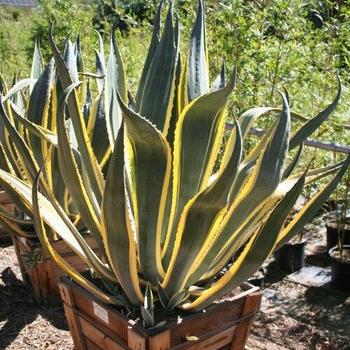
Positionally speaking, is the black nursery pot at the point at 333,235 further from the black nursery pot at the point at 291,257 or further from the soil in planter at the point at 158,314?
the soil in planter at the point at 158,314

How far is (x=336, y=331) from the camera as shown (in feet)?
8.77

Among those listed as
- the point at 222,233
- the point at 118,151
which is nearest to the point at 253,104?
the point at 222,233

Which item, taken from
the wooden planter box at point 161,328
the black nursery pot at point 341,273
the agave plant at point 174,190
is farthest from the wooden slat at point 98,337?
the black nursery pot at point 341,273

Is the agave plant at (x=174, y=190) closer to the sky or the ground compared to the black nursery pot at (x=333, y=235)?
closer to the sky

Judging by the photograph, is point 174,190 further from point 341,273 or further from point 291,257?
point 291,257

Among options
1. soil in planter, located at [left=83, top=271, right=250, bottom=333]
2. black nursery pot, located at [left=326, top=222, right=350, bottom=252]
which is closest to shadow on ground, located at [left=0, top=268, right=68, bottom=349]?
soil in planter, located at [left=83, top=271, right=250, bottom=333]

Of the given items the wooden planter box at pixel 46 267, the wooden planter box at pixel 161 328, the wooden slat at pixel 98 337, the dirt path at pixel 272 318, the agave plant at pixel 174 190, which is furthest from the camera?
the wooden planter box at pixel 46 267

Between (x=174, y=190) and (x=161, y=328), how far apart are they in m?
0.40

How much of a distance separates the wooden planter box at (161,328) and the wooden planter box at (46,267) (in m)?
0.61

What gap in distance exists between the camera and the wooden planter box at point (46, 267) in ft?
8.08

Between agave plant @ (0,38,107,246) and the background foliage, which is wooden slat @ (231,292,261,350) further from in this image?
the background foliage

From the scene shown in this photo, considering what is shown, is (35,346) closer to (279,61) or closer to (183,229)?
(183,229)

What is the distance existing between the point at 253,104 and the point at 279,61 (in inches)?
12.0

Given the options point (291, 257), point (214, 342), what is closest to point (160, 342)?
point (214, 342)
